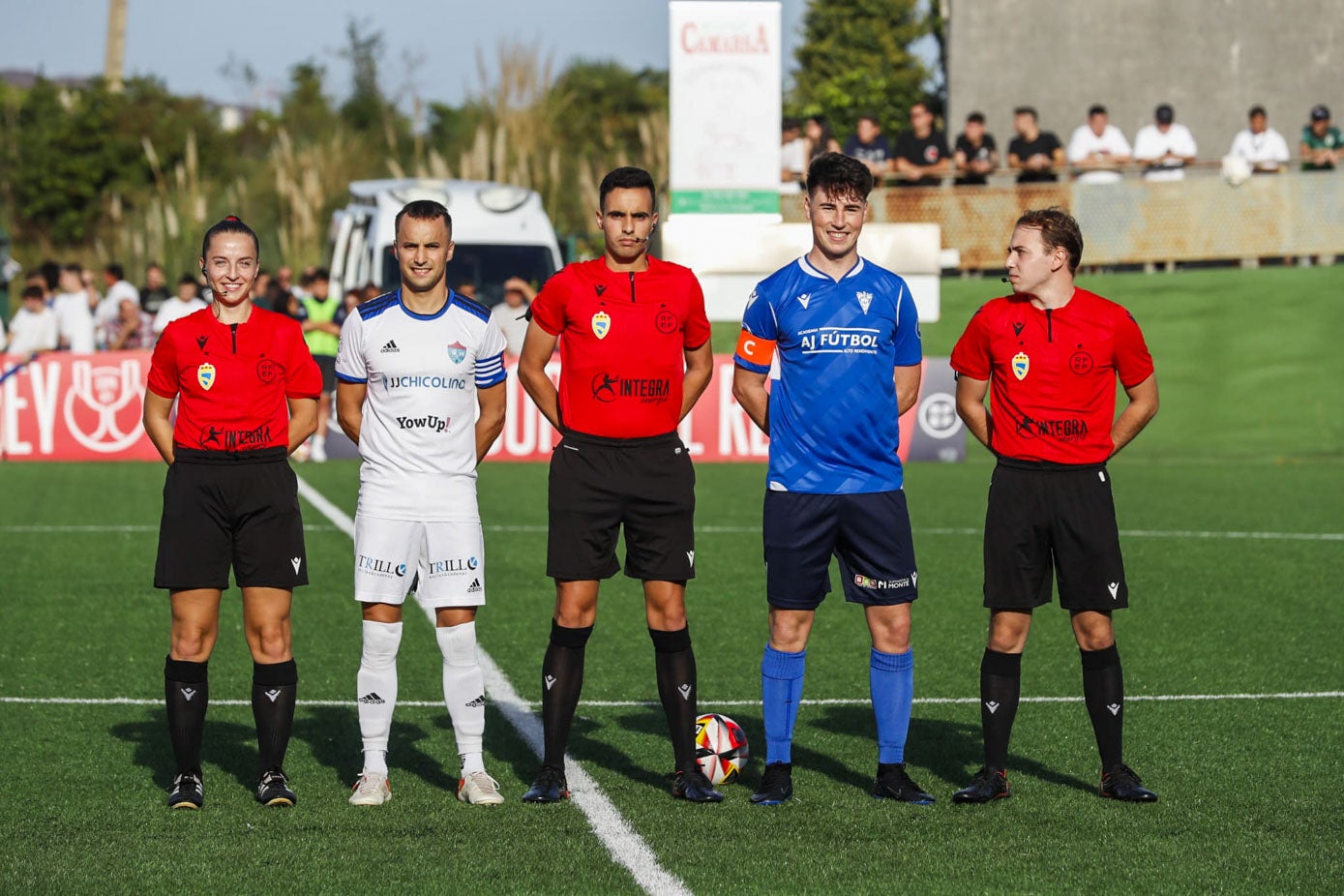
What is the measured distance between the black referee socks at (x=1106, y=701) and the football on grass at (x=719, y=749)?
1263 mm

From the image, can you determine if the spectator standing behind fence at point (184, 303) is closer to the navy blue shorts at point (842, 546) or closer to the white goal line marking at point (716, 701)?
the white goal line marking at point (716, 701)

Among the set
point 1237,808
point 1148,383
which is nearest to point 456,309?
point 1148,383

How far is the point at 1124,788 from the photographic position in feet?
19.8

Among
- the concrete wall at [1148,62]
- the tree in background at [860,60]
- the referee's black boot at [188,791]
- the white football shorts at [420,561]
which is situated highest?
the tree in background at [860,60]

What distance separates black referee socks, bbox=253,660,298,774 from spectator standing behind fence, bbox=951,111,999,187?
760 inches

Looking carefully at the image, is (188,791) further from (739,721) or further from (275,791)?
(739,721)

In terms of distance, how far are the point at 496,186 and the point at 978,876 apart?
17.7 meters

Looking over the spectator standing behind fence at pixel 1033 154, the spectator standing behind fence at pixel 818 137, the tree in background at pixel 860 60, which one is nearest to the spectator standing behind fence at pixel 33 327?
the spectator standing behind fence at pixel 818 137

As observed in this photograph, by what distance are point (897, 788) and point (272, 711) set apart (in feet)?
7.16

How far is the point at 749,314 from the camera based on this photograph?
20.1ft

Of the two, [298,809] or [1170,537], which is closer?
[298,809]

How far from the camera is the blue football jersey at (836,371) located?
5.99 metres

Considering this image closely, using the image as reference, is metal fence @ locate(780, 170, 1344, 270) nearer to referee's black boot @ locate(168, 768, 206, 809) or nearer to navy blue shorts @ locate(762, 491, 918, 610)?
navy blue shorts @ locate(762, 491, 918, 610)

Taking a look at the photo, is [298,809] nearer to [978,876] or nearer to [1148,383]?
[978,876]
